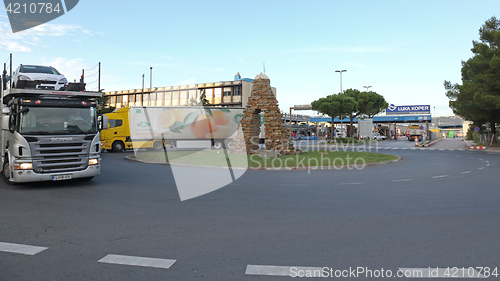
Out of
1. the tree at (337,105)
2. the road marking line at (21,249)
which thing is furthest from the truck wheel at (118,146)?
the tree at (337,105)

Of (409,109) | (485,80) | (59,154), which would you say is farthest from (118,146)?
(409,109)

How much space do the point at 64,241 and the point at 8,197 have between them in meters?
4.94

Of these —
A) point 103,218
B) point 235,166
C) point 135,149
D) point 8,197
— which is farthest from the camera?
point 135,149

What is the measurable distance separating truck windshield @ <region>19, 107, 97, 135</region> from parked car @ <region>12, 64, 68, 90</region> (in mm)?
1035

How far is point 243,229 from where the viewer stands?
5859 mm

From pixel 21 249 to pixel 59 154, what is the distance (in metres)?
5.70

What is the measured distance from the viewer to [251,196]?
29.8ft

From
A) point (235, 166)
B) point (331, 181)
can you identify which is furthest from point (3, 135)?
point (331, 181)

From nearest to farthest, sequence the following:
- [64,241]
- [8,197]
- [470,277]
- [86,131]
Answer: [470,277] → [64,241] → [8,197] → [86,131]

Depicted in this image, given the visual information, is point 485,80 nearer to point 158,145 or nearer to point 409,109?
point 158,145

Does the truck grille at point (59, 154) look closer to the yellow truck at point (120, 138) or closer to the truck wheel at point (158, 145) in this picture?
the yellow truck at point (120, 138)

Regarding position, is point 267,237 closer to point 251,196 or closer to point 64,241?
point 64,241

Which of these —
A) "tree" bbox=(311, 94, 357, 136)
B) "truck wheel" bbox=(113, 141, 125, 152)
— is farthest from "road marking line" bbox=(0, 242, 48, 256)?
"tree" bbox=(311, 94, 357, 136)

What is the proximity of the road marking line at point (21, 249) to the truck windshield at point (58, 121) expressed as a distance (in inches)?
223
